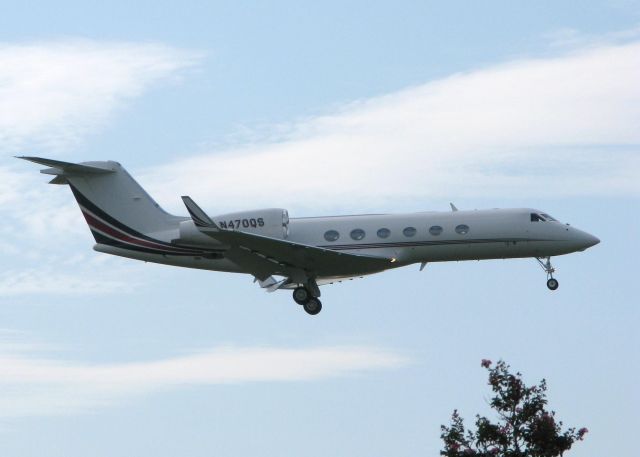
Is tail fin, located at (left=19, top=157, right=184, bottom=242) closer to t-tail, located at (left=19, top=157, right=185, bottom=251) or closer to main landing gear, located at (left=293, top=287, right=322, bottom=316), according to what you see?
t-tail, located at (left=19, top=157, right=185, bottom=251)

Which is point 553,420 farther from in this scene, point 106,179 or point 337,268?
point 106,179

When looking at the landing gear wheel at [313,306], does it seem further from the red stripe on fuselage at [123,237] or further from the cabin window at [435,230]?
the cabin window at [435,230]

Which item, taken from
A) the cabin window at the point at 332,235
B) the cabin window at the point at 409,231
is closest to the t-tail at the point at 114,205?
the cabin window at the point at 332,235

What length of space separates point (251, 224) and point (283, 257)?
A: 1.66m

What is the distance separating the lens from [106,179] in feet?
139

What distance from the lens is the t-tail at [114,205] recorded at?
41.4m

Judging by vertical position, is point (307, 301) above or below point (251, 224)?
below

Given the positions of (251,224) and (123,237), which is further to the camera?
(123,237)

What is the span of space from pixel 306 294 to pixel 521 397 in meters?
14.0

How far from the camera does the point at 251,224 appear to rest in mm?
39375

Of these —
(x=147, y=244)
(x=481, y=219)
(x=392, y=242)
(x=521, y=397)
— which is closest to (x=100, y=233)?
(x=147, y=244)

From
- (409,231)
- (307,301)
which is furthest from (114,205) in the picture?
(409,231)

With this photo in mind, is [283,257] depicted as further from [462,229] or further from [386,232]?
[462,229]

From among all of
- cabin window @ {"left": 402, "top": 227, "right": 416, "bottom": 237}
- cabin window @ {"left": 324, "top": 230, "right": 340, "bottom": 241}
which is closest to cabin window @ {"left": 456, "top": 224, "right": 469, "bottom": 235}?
cabin window @ {"left": 402, "top": 227, "right": 416, "bottom": 237}
